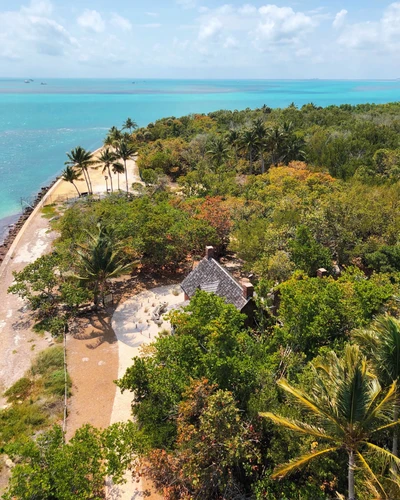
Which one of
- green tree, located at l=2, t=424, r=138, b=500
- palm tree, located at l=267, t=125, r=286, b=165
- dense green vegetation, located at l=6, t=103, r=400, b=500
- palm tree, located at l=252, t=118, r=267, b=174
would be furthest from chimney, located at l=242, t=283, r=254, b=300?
palm tree, located at l=267, t=125, r=286, b=165

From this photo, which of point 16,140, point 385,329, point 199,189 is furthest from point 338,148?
point 16,140

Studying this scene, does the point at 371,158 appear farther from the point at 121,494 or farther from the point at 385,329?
the point at 121,494

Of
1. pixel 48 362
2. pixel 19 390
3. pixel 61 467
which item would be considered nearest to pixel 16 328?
pixel 48 362

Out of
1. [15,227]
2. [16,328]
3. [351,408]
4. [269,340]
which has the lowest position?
[15,227]

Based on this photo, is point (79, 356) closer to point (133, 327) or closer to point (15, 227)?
point (133, 327)

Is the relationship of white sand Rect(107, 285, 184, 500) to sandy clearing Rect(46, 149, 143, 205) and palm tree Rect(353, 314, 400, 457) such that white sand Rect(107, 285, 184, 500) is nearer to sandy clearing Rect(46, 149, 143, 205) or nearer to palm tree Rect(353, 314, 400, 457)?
palm tree Rect(353, 314, 400, 457)

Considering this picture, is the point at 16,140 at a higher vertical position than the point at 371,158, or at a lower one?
lower
